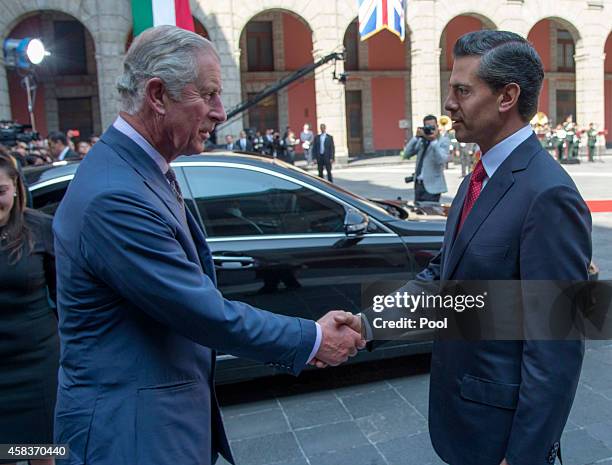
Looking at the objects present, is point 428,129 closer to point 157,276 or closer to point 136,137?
point 136,137

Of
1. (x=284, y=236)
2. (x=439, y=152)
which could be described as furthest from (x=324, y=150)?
(x=284, y=236)

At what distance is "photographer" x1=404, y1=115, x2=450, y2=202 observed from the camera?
27.9 ft

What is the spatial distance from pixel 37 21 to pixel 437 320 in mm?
29208

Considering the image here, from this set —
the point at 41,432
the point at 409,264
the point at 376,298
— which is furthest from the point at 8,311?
the point at 409,264

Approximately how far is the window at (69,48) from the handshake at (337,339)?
28.5m

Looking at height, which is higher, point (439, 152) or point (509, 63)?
point (509, 63)

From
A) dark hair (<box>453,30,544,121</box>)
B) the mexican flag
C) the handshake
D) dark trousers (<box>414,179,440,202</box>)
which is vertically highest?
the mexican flag

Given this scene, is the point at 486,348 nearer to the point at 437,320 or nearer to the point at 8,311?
the point at 437,320

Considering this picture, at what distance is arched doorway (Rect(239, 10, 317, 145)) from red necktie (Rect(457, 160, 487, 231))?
90.2ft

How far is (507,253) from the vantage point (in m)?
1.61

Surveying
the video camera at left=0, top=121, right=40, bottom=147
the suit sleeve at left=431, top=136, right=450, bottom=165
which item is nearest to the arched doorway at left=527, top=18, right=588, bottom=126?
the suit sleeve at left=431, top=136, right=450, bottom=165

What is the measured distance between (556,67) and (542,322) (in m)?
36.0

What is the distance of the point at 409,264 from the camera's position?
13.1 feet

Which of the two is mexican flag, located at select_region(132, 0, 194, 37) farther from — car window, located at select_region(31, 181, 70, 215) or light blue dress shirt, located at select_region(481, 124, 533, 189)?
light blue dress shirt, located at select_region(481, 124, 533, 189)
